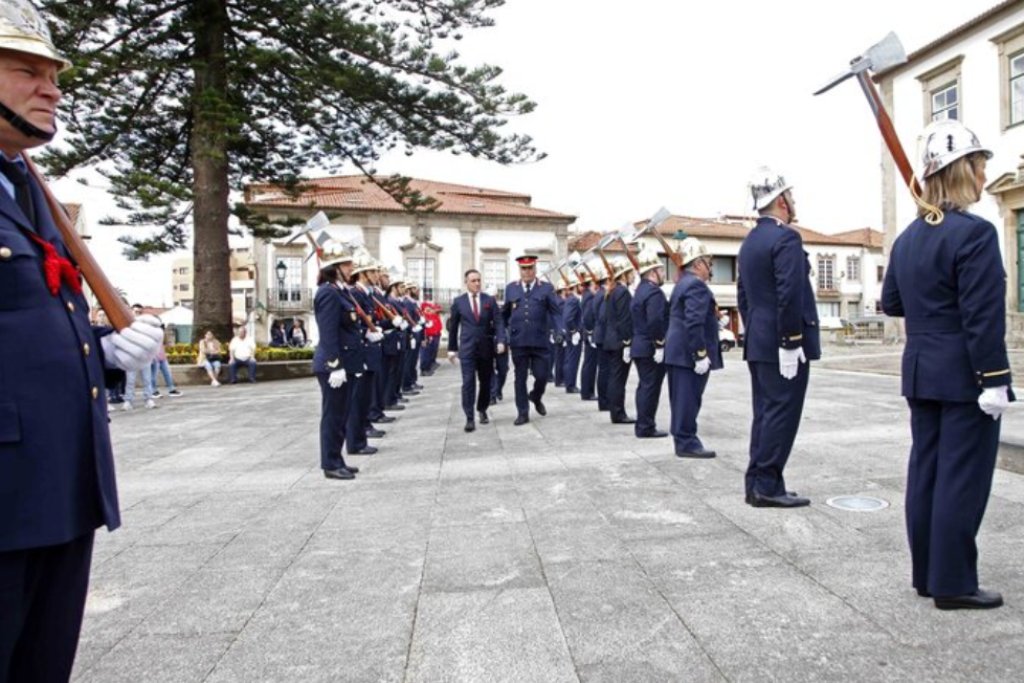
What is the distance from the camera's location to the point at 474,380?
9.17m

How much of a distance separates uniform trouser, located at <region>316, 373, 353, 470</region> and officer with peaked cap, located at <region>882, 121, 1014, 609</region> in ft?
14.6

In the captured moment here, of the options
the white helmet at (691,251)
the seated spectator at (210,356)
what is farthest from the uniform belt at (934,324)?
the seated spectator at (210,356)

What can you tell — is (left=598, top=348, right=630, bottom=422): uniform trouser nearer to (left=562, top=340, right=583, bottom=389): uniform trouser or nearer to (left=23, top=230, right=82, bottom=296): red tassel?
(left=562, top=340, right=583, bottom=389): uniform trouser

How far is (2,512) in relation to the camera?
5.46ft

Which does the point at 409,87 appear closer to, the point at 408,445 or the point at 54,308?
the point at 408,445

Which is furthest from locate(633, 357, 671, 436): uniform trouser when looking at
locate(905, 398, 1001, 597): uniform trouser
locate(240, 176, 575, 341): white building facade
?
locate(240, 176, 575, 341): white building facade

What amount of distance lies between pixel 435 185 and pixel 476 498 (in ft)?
160

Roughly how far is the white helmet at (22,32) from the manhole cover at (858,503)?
457 centimetres

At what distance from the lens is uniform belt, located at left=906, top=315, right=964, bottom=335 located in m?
3.14

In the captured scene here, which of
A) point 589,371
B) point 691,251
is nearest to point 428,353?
point 589,371

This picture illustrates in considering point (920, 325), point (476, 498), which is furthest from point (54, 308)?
point (476, 498)

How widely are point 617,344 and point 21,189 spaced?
25.5ft

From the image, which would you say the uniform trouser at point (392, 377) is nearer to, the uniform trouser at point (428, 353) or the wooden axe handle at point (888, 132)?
the wooden axe handle at point (888, 132)

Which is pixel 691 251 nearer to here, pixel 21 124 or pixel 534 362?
pixel 534 362
